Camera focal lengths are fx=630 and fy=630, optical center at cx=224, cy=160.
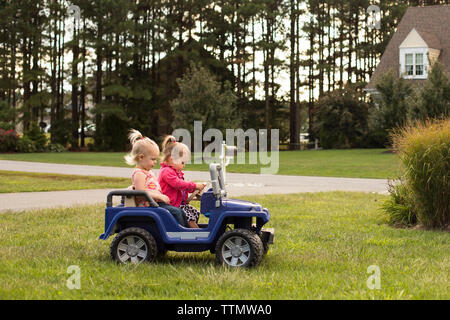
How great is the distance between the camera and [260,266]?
6.08 m

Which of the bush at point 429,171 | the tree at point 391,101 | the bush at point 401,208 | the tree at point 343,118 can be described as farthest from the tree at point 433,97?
the bush at point 429,171

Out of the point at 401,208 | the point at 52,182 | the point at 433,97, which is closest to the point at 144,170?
the point at 401,208

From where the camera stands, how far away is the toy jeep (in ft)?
19.9

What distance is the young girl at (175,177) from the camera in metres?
6.42

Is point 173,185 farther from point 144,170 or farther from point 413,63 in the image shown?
point 413,63

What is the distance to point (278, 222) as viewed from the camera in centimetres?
927

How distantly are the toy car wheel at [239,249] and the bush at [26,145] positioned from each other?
40544 millimetres

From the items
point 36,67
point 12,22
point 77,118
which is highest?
point 12,22

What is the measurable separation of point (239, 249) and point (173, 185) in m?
0.97

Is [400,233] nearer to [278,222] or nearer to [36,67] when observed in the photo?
[278,222]

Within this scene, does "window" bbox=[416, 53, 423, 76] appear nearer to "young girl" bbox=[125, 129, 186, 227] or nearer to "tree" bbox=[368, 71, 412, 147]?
"tree" bbox=[368, 71, 412, 147]

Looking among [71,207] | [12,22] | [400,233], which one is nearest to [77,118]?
[12,22]

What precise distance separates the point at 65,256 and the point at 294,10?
48543mm

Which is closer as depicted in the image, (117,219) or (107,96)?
(117,219)
